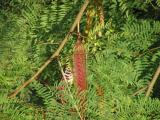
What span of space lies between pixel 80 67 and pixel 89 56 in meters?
0.16

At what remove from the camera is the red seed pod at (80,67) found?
0.75 m

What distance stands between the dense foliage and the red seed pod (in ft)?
0.05

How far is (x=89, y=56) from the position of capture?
0.92 meters

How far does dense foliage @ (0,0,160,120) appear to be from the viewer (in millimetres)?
731

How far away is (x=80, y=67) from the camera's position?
0.76 meters

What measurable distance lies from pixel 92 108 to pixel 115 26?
0.36 meters

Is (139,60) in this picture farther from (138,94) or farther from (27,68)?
(27,68)

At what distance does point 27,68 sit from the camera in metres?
0.97

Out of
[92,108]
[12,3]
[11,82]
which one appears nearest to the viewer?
[92,108]

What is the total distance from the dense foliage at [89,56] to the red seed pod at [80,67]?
0.05 feet

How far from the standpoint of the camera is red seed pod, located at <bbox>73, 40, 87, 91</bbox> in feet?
2.45

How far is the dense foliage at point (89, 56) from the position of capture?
731 mm

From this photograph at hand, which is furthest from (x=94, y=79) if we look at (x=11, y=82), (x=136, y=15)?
(x=136, y=15)

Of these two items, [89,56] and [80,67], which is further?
[89,56]
